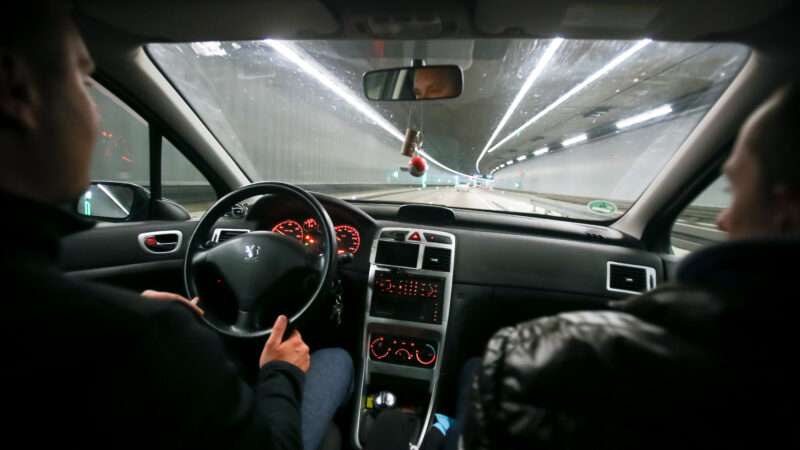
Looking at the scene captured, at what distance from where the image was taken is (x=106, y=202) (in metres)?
2.77

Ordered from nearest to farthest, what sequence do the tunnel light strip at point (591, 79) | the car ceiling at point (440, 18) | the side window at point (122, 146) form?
the car ceiling at point (440, 18)
the side window at point (122, 146)
the tunnel light strip at point (591, 79)

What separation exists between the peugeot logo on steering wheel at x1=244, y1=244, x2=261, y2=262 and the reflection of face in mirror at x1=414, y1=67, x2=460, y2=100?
1.86 metres

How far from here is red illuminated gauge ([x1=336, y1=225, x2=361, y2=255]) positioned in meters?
2.78

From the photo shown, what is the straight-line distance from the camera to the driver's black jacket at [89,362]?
57 cm

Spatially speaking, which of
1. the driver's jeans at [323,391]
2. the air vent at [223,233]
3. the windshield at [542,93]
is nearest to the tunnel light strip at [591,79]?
the windshield at [542,93]

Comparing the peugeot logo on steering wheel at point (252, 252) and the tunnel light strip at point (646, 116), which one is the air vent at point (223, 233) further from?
the tunnel light strip at point (646, 116)

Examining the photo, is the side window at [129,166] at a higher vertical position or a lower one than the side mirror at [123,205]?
higher

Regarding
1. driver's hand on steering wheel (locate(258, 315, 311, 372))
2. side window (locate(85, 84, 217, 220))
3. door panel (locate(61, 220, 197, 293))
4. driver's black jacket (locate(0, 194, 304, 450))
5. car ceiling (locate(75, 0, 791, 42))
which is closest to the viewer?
driver's black jacket (locate(0, 194, 304, 450))

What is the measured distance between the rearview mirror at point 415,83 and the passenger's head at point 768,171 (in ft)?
6.99

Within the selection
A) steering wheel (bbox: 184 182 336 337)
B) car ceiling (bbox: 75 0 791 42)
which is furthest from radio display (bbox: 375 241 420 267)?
car ceiling (bbox: 75 0 791 42)

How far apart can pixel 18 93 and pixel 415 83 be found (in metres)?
2.47

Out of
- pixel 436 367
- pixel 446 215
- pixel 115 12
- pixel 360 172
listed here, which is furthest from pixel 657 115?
pixel 360 172

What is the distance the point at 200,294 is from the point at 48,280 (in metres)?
1.33

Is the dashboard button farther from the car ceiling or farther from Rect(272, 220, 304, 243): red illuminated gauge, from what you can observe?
the car ceiling
